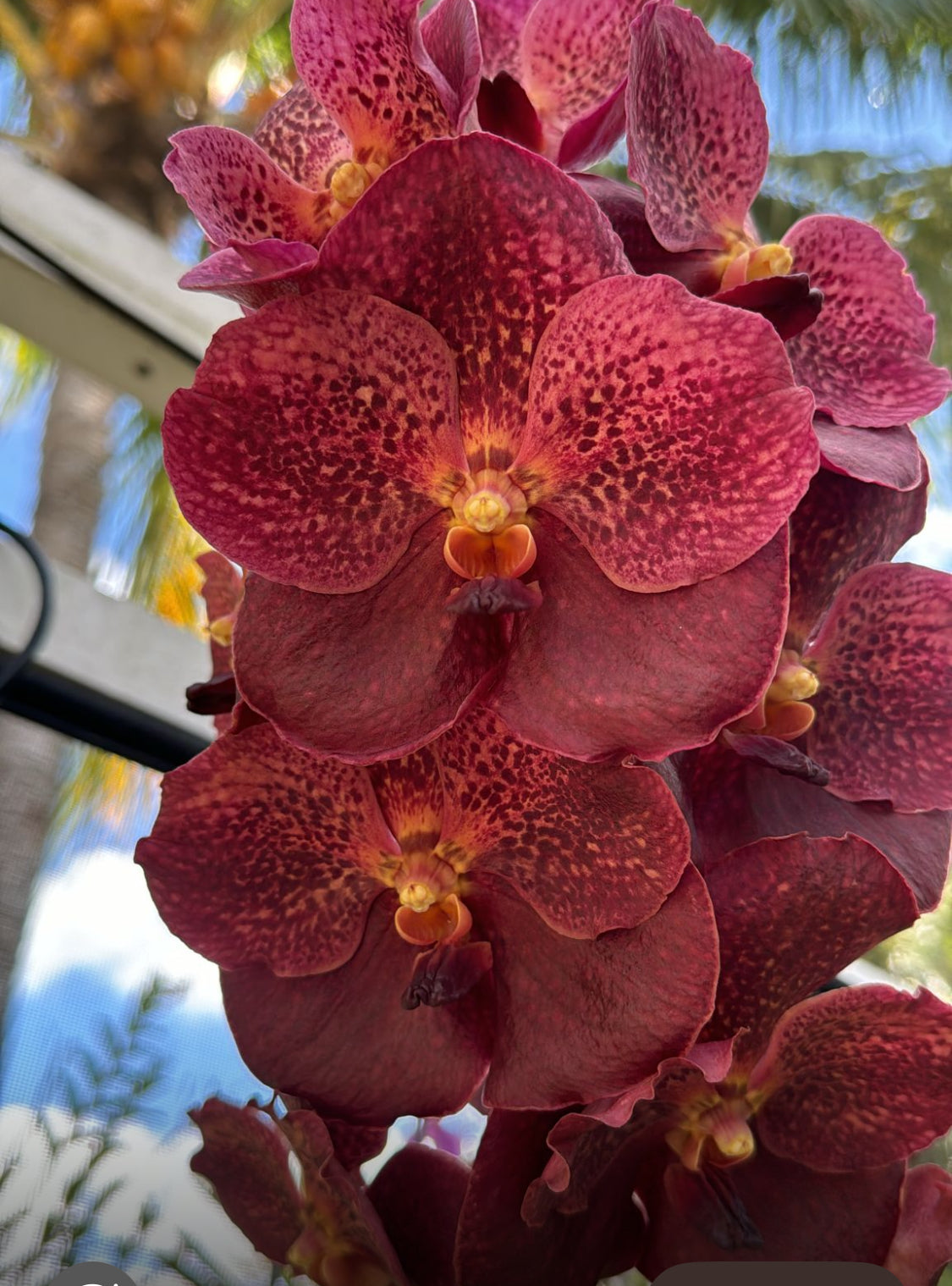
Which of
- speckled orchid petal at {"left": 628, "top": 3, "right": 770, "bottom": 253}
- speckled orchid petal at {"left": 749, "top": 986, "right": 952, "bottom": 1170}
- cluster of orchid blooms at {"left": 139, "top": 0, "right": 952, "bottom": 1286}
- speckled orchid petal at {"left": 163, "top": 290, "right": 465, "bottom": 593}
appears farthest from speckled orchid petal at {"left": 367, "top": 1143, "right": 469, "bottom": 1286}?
speckled orchid petal at {"left": 628, "top": 3, "right": 770, "bottom": 253}

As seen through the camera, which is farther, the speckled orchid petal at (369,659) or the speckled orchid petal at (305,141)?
the speckled orchid petal at (305,141)

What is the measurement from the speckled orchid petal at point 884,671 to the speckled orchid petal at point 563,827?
0.13 m

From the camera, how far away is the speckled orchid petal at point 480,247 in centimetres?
32

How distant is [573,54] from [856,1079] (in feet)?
1.36

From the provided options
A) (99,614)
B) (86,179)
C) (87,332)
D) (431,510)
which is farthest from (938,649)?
(86,179)

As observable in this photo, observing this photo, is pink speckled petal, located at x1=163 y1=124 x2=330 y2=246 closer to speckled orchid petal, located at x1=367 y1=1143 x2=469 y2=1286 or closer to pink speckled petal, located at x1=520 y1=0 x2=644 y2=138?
pink speckled petal, located at x1=520 y1=0 x2=644 y2=138

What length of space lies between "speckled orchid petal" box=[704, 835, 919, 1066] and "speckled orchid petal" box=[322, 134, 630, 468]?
0.51ft

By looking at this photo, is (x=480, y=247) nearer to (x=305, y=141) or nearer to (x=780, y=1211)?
(x=305, y=141)

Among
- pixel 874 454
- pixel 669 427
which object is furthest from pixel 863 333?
pixel 669 427

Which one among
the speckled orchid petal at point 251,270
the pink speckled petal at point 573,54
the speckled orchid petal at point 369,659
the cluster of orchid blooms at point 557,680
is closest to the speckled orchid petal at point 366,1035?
the cluster of orchid blooms at point 557,680

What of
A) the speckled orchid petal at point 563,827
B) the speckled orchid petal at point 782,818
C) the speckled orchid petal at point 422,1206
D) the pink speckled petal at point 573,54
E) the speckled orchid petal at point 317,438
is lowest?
the speckled orchid petal at point 422,1206

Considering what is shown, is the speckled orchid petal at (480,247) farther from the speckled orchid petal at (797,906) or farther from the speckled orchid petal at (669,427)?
the speckled orchid petal at (797,906)

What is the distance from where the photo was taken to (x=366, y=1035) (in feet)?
1.30

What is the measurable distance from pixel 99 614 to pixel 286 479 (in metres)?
0.43
